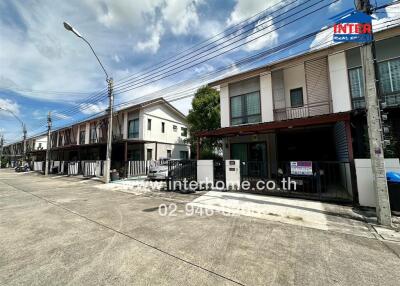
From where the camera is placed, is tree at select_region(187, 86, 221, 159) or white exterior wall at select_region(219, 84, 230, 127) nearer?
white exterior wall at select_region(219, 84, 230, 127)

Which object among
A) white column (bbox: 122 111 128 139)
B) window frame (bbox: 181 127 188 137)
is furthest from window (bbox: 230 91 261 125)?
white column (bbox: 122 111 128 139)

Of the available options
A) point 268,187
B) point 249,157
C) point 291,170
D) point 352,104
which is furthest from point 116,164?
point 352,104

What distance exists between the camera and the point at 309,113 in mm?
11312

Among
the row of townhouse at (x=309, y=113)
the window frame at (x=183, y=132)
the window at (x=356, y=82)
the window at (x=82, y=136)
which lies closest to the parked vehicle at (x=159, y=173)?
the row of townhouse at (x=309, y=113)

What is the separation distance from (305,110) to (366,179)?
614 centimetres

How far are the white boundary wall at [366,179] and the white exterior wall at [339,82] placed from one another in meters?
4.82

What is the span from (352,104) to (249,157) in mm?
6506

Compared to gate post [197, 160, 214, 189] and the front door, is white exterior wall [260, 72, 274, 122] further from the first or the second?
gate post [197, 160, 214, 189]

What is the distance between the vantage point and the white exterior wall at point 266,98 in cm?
1225

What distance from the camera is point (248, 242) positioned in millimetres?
4090

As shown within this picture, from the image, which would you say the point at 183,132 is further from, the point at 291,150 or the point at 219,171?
the point at 219,171

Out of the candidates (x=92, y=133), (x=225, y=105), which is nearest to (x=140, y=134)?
(x=225, y=105)

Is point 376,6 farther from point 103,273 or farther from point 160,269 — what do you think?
point 103,273

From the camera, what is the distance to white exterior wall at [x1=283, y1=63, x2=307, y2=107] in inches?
463
